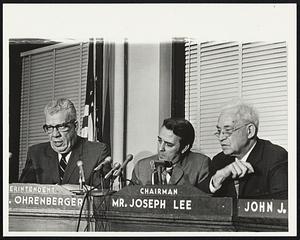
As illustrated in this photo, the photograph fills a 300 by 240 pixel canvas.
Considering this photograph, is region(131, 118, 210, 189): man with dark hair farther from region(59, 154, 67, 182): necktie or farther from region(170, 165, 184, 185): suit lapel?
region(59, 154, 67, 182): necktie

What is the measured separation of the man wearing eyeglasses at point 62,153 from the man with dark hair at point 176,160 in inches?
6.6

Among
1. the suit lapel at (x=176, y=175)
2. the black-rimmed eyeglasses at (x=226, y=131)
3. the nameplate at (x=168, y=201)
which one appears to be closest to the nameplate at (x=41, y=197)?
the nameplate at (x=168, y=201)

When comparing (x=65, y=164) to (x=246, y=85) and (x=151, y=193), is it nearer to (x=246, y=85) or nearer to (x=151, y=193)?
(x=151, y=193)

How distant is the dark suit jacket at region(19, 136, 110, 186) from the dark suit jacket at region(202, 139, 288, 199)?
54 centimetres

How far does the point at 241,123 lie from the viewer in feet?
8.31

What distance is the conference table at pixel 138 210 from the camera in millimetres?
2514

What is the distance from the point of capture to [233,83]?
2547 mm

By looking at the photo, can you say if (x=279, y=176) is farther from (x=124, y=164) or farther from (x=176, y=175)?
(x=124, y=164)

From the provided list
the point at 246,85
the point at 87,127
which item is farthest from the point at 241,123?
the point at 87,127

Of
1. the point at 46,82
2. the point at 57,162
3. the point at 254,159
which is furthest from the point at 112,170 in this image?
the point at 254,159

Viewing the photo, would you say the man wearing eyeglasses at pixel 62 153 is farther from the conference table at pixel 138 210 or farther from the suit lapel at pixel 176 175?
the suit lapel at pixel 176 175

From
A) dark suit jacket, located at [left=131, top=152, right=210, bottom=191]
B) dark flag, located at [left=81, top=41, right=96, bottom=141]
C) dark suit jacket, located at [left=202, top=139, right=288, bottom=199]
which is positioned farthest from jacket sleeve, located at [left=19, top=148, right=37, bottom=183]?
dark suit jacket, located at [left=202, top=139, right=288, bottom=199]

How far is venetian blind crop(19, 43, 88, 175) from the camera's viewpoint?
2.63 m

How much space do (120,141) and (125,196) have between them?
0.74ft
